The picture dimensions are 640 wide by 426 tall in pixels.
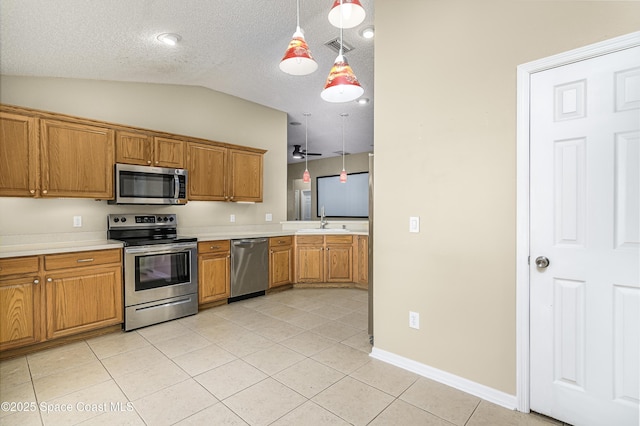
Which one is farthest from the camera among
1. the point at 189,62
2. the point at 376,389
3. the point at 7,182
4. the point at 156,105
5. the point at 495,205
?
the point at 156,105

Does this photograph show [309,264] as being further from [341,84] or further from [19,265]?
[341,84]

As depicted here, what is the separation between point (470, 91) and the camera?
2.11 meters

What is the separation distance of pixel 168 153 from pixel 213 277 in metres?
1.66

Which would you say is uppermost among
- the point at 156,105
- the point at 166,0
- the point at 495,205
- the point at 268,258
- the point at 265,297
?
the point at 166,0

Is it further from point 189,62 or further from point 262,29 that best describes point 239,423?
point 189,62

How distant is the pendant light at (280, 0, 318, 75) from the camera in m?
1.82

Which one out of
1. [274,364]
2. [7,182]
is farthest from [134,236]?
[274,364]

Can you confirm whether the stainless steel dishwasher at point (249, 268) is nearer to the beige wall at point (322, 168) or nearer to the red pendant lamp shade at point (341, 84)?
the red pendant lamp shade at point (341, 84)

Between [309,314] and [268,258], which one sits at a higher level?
[268,258]

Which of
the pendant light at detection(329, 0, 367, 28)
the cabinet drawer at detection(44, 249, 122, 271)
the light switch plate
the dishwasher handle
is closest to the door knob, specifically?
the light switch plate

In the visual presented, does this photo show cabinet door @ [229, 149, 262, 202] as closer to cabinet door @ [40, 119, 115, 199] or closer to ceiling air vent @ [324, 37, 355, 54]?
cabinet door @ [40, 119, 115, 199]

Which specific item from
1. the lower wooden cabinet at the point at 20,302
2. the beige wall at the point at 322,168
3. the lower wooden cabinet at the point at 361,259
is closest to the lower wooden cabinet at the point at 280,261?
the lower wooden cabinet at the point at 361,259

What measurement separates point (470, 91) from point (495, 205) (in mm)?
795

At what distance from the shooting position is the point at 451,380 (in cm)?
219
